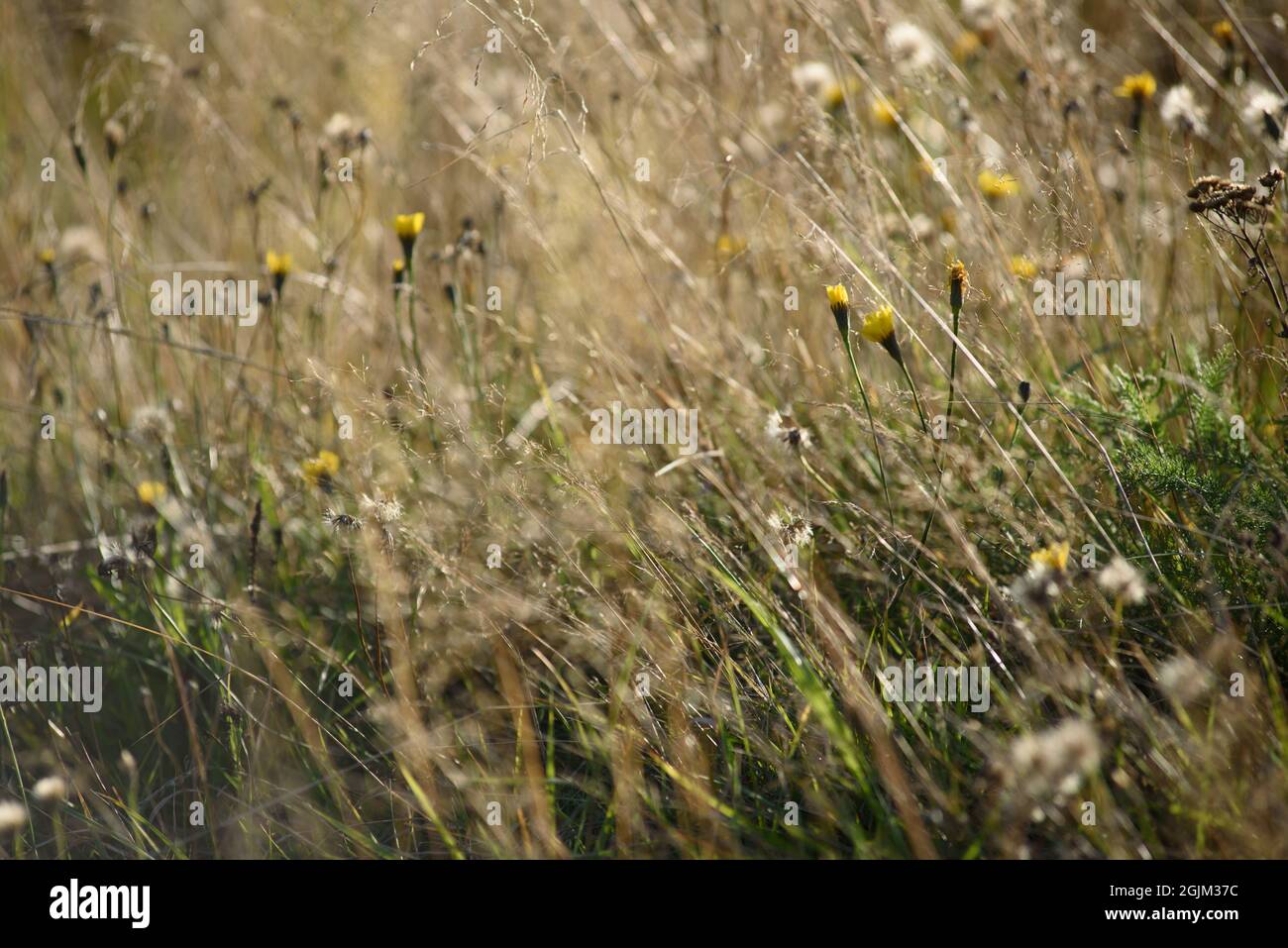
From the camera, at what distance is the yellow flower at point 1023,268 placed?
1.79 metres

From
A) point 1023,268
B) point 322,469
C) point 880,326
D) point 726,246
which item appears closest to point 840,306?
point 880,326

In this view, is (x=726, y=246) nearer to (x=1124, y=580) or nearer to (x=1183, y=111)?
(x=1183, y=111)

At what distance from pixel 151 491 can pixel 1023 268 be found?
1.79m

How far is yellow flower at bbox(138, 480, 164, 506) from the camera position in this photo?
6.83ft

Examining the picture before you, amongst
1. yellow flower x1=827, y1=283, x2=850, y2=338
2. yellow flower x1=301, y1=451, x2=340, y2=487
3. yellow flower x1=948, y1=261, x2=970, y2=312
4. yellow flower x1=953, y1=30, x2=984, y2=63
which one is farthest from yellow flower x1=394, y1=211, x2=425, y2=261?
yellow flower x1=953, y1=30, x2=984, y2=63

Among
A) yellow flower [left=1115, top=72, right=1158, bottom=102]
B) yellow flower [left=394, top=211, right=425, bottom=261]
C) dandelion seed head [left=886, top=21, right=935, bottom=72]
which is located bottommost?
yellow flower [left=394, top=211, right=425, bottom=261]

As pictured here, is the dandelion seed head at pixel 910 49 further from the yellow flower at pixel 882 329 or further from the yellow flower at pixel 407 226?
the yellow flower at pixel 407 226

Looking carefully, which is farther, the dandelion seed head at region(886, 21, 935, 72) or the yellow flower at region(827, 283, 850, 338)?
the dandelion seed head at region(886, 21, 935, 72)

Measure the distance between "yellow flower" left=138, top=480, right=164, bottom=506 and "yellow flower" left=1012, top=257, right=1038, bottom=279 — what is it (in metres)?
1.75

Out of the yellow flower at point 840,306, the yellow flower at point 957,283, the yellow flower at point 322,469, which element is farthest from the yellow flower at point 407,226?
the yellow flower at point 957,283

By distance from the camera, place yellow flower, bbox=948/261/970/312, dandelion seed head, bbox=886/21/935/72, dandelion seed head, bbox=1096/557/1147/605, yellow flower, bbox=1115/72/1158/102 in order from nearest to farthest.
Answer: dandelion seed head, bbox=1096/557/1147/605
yellow flower, bbox=948/261/970/312
yellow flower, bbox=1115/72/1158/102
dandelion seed head, bbox=886/21/935/72

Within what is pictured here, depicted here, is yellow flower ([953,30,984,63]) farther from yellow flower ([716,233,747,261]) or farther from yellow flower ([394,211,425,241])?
yellow flower ([394,211,425,241])

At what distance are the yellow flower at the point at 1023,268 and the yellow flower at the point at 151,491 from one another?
175cm
